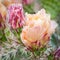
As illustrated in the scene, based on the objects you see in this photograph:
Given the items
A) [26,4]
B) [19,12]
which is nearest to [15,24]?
[19,12]

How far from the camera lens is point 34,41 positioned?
639 millimetres

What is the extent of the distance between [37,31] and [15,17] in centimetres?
8

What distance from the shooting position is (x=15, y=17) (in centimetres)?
67

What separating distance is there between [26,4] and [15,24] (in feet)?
0.49

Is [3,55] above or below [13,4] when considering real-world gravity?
below

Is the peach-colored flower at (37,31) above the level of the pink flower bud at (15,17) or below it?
below

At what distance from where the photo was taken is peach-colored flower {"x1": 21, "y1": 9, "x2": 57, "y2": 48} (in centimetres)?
63

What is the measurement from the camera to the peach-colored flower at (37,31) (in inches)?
24.8

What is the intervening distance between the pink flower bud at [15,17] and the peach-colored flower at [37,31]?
27mm

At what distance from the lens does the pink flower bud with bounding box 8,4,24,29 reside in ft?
2.19

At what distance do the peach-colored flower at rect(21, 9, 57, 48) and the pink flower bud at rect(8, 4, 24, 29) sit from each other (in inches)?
1.1

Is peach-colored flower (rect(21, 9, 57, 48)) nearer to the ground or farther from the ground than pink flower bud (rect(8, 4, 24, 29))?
nearer to the ground

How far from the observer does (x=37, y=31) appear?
63cm

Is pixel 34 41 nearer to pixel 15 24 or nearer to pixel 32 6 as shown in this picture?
pixel 15 24
